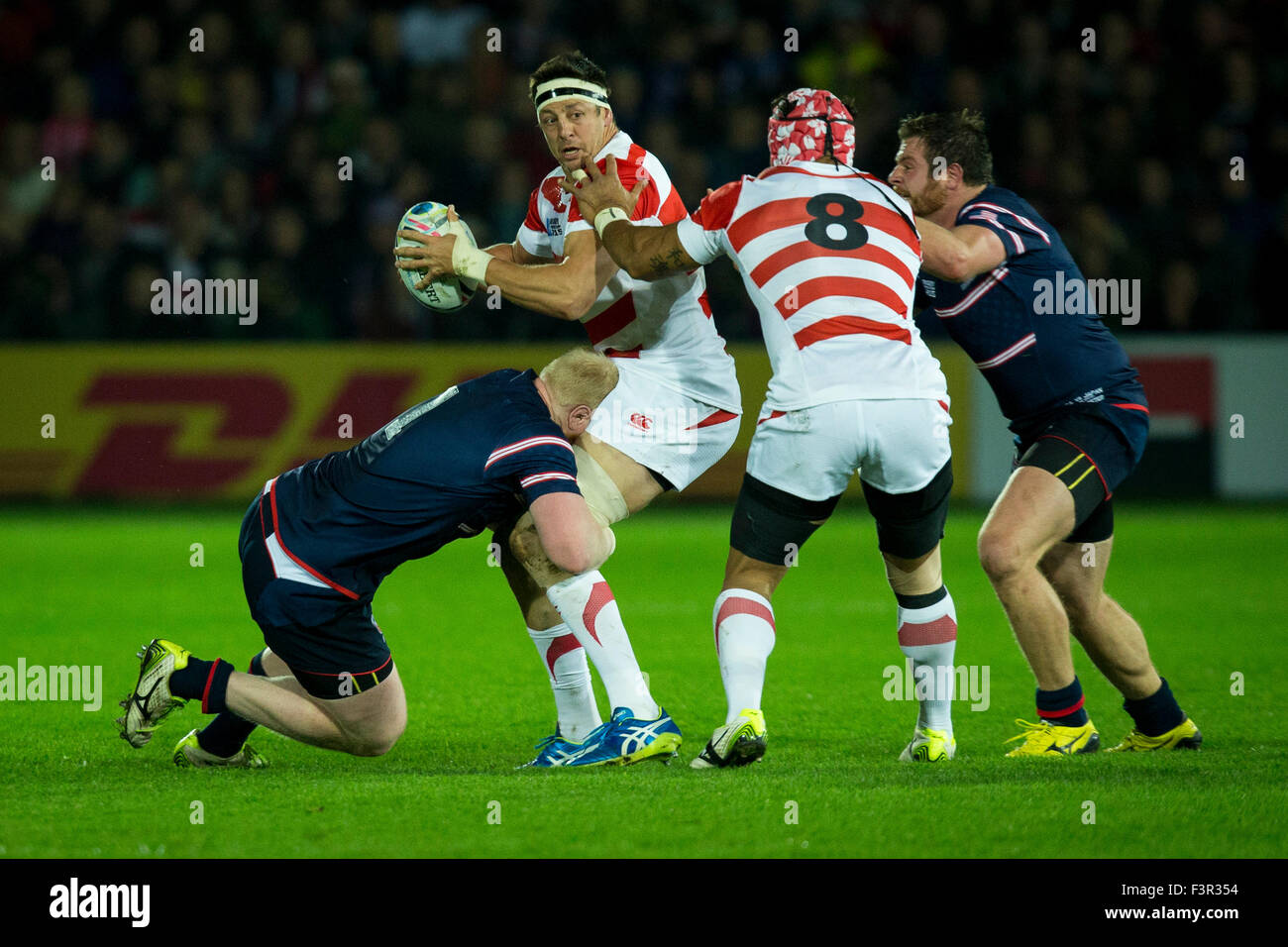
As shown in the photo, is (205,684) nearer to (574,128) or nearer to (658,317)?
(658,317)

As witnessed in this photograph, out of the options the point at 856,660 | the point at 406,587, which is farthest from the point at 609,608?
the point at 406,587

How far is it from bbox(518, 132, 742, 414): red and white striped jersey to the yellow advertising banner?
759 centimetres

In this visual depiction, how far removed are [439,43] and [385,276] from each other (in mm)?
3245

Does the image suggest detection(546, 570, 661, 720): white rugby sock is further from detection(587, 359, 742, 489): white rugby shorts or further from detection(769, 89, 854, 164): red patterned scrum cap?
detection(769, 89, 854, 164): red patterned scrum cap

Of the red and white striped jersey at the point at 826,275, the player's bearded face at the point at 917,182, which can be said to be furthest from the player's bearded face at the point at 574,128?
the player's bearded face at the point at 917,182

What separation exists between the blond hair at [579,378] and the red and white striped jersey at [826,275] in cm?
50

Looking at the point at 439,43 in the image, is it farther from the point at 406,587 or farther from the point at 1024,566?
the point at 1024,566

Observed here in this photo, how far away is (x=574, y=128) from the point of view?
5.71m

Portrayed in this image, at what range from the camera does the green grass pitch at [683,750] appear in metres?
4.20

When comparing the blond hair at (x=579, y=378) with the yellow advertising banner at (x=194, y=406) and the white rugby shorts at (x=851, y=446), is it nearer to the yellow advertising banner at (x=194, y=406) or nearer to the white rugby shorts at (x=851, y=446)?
the white rugby shorts at (x=851, y=446)

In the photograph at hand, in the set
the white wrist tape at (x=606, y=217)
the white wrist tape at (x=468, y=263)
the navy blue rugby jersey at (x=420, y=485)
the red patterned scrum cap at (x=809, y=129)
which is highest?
the red patterned scrum cap at (x=809, y=129)

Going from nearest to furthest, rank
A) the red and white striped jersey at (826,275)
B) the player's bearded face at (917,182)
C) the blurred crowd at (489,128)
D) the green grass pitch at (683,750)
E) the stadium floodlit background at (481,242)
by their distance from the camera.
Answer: the green grass pitch at (683,750) → the red and white striped jersey at (826,275) → the player's bearded face at (917,182) → the stadium floodlit background at (481,242) → the blurred crowd at (489,128)
